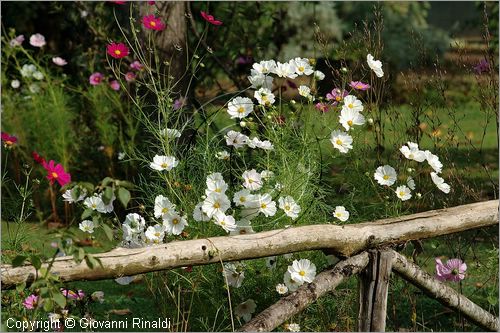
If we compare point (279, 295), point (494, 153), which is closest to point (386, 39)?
point (494, 153)

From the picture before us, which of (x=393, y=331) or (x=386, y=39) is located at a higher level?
(x=386, y=39)

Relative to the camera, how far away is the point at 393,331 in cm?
460

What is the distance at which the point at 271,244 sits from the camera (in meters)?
3.55

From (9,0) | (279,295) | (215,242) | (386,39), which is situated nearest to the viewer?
(215,242)

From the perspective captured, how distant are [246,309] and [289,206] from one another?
1.64ft

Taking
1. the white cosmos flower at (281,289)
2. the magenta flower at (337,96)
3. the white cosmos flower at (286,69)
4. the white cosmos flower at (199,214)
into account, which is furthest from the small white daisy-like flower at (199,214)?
the magenta flower at (337,96)

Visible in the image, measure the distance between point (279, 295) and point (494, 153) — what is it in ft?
19.2

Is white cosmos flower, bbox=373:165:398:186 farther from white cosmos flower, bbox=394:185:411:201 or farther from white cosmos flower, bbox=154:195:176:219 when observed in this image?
white cosmos flower, bbox=154:195:176:219

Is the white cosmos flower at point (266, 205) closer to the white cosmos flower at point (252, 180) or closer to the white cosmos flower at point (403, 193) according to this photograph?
the white cosmos flower at point (252, 180)

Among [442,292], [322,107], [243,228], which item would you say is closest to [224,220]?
[243,228]

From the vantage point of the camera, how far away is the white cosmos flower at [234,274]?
151 inches

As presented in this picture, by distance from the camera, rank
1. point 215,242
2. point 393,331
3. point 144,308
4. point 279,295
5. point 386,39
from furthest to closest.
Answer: point 386,39 → point 144,308 → point 393,331 → point 279,295 → point 215,242

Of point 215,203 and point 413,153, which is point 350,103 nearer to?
point 413,153

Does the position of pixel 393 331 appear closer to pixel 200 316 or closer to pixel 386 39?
pixel 200 316
